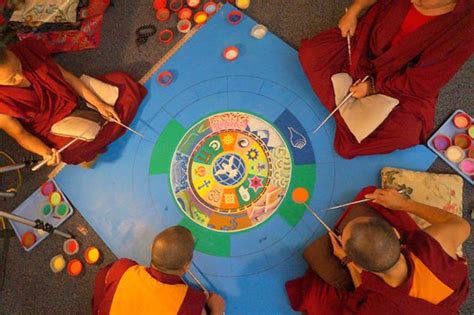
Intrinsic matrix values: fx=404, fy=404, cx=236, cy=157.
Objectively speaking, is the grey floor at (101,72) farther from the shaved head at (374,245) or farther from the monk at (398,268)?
the shaved head at (374,245)

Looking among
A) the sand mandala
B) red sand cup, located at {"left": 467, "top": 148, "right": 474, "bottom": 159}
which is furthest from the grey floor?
the sand mandala

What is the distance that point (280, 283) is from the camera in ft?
10.1

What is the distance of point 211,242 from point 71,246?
126 centimetres

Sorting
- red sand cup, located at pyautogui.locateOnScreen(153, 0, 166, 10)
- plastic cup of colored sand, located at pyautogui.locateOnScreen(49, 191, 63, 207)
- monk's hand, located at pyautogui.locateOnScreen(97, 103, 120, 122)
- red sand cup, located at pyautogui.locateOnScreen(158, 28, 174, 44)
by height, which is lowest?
plastic cup of colored sand, located at pyautogui.locateOnScreen(49, 191, 63, 207)

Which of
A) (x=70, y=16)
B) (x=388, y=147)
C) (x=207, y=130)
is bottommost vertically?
(x=388, y=147)

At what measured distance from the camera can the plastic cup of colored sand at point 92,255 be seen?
3428 mm

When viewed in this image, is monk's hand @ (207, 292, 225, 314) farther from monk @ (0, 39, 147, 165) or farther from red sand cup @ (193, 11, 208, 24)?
red sand cup @ (193, 11, 208, 24)

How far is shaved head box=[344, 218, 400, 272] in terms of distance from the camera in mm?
2107

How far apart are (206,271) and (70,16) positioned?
9.73 ft

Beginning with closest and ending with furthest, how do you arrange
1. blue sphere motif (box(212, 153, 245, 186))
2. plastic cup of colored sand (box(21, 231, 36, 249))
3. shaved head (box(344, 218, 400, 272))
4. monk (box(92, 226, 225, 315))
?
1. shaved head (box(344, 218, 400, 272))
2. monk (box(92, 226, 225, 315))
3. blue sphere motif (box(212, 153, 245, 186))
4. plastic cup of colored sand (box(21, 231, 36, 249))

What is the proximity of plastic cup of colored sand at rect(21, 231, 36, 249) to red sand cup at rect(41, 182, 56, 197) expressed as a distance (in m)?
0.36

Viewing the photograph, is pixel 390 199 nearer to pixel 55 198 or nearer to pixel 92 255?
pixel 92 255

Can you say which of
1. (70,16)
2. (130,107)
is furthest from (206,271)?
(70,16)

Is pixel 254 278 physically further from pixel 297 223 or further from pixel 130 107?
pixel 130 107
